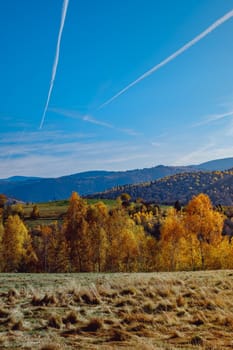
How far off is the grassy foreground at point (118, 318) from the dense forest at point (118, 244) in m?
38.1

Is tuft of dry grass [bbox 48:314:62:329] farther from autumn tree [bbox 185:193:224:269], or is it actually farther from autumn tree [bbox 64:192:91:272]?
autumn tree [bbox 64:192:91:272]

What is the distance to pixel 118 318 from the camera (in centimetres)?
1245

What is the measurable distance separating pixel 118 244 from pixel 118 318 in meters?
53.3

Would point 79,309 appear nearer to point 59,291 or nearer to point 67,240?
point 59,291

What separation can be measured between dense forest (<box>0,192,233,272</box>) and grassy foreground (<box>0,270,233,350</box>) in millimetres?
38076

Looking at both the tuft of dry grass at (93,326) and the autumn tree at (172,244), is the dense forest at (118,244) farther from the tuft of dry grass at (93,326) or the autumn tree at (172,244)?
the tuft of dry grass at (93,326)

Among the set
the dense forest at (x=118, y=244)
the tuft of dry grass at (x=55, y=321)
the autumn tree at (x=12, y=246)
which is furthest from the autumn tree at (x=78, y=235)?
the tuft of dry grass at (x=55, y=321)

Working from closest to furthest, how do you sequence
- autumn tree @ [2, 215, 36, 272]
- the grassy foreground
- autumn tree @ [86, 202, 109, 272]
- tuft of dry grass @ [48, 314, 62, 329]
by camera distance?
the grassy foreground → tuft of dry grass @ [48, 314, 62, 329] → autumn tree @ [86, 202, 109, 272] → autumn tree @ [2, 215, 36, 272]

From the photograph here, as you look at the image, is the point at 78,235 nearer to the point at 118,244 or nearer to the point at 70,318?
the point at 118,244

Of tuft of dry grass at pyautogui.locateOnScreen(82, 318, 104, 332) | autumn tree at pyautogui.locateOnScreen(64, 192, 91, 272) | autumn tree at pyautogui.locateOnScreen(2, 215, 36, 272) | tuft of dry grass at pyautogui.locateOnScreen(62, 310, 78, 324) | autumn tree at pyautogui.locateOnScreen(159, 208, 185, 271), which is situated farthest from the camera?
autumn tree at pyautogui.locateOnScreen(2, 215, 36, 272)

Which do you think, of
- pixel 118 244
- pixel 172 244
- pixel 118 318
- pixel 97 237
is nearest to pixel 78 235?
pixel 97 237

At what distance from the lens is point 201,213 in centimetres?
5266

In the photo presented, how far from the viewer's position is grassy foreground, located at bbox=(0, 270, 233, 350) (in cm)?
955

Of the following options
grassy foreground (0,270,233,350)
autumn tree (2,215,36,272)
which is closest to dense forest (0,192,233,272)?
autumn tree (2,215,36,272)
